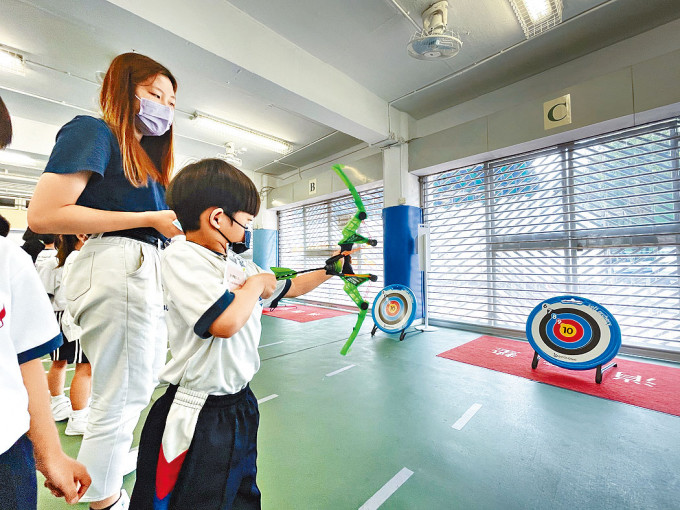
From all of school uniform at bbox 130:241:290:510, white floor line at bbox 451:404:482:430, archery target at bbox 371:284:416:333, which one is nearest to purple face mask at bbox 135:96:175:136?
school uniform at bbox 130:241:290:510

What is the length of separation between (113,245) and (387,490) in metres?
1.32

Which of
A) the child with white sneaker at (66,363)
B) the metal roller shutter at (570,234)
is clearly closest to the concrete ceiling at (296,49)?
the metal roller shutter at (570,234)

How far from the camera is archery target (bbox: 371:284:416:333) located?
11.8 ft

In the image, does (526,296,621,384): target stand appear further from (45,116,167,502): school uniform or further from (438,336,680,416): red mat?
(45,116,167,502): school uniform

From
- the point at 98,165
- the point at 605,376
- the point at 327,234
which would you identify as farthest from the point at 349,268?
the point at 327,234

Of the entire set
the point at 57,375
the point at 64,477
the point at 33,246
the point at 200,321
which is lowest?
the point at 57,375

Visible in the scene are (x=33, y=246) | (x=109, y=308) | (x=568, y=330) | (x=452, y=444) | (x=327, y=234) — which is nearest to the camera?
(x=109, y=308)

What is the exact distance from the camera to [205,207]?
77 cm

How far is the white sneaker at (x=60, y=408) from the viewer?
5.76 ft

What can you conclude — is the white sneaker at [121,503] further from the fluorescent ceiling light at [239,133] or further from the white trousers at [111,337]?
the fluorescent ceiling light at [239,133]

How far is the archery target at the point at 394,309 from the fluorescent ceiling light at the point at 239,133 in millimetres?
3272

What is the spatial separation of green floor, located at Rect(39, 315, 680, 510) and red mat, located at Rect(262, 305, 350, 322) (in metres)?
2.54

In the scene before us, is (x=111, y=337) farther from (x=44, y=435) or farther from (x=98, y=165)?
(x=98, y=165)

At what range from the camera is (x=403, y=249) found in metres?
4.21
